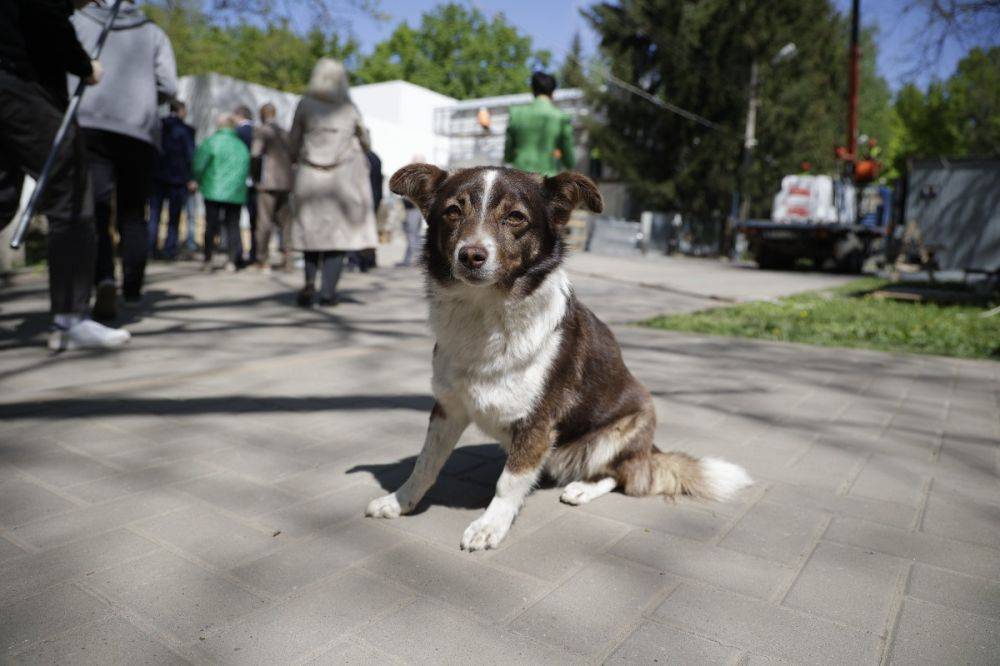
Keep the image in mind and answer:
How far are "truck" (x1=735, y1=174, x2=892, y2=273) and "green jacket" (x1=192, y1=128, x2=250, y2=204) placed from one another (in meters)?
14.7

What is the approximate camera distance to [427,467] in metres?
2.62

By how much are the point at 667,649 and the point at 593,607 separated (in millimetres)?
263

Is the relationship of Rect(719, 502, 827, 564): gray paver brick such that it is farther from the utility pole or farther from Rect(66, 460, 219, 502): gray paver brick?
the utility pole

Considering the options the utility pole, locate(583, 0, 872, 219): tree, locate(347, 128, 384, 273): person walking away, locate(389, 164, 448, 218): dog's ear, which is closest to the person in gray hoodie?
locate(389, 164, 448, 218): dog's ear

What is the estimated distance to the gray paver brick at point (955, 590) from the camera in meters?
2.07

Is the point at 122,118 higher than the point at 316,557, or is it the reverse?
the point at 122,118

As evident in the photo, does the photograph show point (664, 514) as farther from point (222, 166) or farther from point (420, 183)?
point (222, 166)

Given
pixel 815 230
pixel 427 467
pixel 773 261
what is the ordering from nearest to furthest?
1. pixel 427 467
2. pixel 815 230
3. pixel 773 261

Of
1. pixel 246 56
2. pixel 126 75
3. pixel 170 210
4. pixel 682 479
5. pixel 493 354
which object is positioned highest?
pixel 246 56

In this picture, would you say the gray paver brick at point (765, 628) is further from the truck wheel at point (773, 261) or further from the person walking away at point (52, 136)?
the truck wheel at point (773, 261)

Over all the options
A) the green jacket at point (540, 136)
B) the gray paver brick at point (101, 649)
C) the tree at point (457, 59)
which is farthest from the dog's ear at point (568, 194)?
the tree at point (457, 59)

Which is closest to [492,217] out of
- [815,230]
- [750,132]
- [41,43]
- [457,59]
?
[41,43]

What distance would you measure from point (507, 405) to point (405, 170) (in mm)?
1003

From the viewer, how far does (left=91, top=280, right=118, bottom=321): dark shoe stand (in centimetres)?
591
